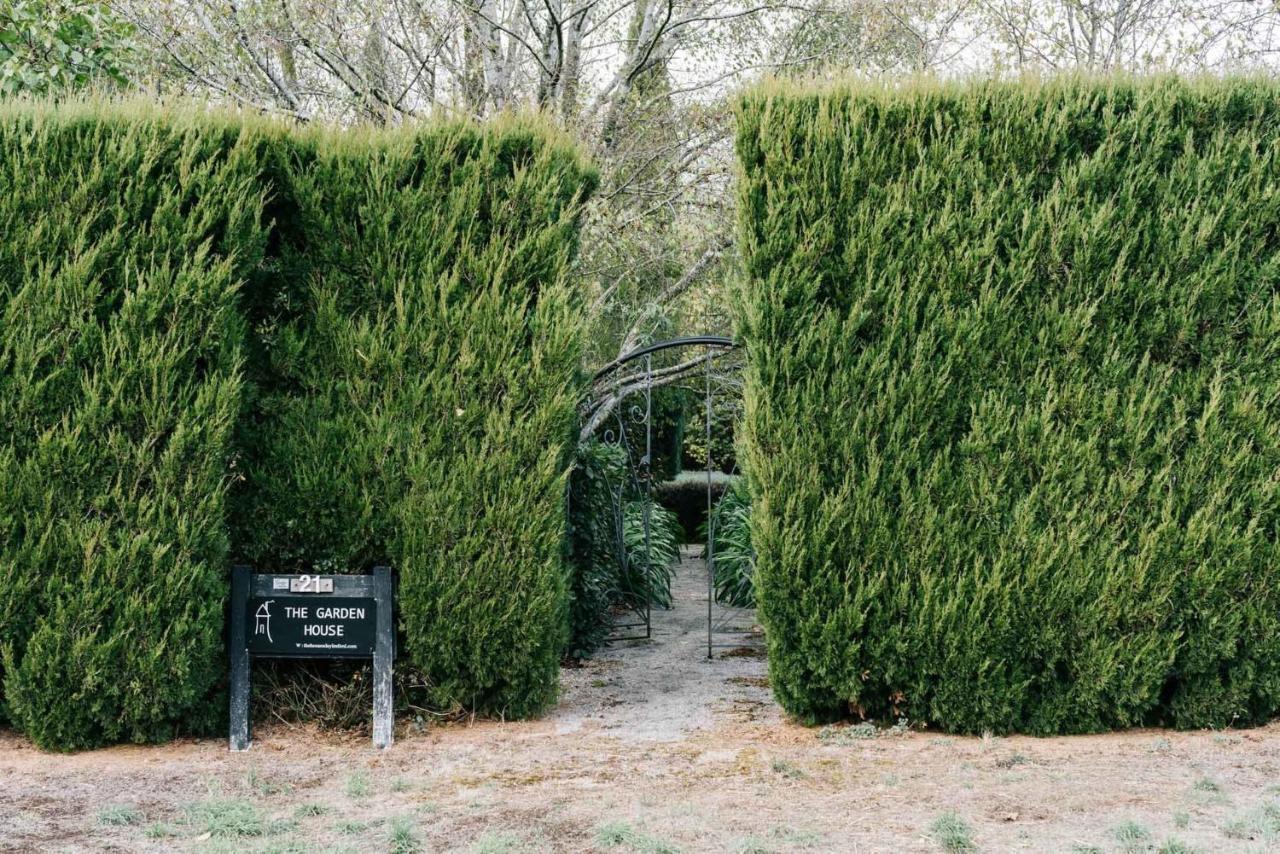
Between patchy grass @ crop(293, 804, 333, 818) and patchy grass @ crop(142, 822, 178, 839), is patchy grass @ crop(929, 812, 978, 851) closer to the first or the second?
patchy grass @ crop(293, 804, 333, 818)

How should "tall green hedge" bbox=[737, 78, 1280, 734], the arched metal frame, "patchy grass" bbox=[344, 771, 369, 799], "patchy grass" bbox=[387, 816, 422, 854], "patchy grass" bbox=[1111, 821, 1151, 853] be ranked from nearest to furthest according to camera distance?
"patchy grass" bbox=[1111, 821, 1151, 853] < "patchy grass" bbox=[387, 816, 422, 854] < "patchy grass" bbox=[344, 771, 369, 799] < "tall green hedge" bbox=[737, 78, 1280, 734] < the arched metal frame

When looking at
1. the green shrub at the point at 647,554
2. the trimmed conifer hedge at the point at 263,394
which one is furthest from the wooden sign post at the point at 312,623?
the green shrub at the point at 647,554

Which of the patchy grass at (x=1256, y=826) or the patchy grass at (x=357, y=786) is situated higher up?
the patchy grass at (x=1256, y=826)

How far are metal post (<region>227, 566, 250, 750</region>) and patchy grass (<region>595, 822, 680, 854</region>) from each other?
2320 mm

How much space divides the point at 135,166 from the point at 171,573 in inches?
80.0

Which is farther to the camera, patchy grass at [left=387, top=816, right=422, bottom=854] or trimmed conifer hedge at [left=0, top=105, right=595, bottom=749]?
trimmed conifer hedge at [left=0, top=105, right=595, bottom=749]

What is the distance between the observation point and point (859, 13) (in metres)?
10.3

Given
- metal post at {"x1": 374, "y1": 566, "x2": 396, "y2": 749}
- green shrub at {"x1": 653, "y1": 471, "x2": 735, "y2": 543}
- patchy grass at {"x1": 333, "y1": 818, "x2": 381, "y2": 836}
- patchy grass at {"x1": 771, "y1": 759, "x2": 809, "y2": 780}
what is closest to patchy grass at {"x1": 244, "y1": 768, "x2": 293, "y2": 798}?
patchy grass at {"x1": 333, "y1": 818, "x2": 381, "y2": 836}

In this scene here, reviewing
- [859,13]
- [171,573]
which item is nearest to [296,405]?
[171,573]

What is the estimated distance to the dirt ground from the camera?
12.9ft

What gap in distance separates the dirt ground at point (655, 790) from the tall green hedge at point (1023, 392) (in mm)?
504

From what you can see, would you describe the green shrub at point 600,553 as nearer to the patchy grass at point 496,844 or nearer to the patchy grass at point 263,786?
the patchy grass at point 263,786

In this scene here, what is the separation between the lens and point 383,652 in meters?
5.48

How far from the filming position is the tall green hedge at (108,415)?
5.07m
